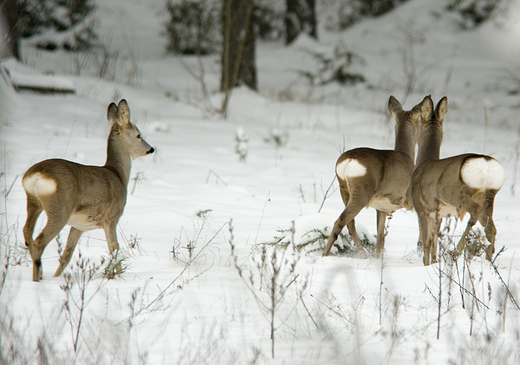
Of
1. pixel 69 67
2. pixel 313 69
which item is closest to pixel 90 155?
pixel 69 67

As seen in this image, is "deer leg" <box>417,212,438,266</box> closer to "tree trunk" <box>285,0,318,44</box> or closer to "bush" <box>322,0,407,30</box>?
"tree trunk" <box>285,0,318,44</box>

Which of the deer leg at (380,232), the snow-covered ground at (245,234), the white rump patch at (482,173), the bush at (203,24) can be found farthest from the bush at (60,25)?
the white rump patch at (482,173)

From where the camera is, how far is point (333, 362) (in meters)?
2.43

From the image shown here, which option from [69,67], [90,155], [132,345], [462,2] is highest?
[462,2]

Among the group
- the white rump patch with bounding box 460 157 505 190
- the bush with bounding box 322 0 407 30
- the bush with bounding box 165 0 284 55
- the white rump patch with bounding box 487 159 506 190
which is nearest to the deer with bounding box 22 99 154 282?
the white rump patch with bounding box 460 157 505 190

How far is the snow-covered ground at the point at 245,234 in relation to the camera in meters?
2.62

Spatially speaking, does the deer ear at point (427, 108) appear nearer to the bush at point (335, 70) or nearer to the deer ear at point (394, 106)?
the deer ear at point (394, 106)

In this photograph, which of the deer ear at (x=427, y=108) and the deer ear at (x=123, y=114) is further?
the deer ear at (x=427, y=108)

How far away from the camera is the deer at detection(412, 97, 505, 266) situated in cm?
416

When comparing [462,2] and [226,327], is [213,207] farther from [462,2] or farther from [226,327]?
[462,2]

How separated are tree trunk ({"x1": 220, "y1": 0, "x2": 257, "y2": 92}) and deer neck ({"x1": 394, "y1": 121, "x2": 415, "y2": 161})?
228 inches

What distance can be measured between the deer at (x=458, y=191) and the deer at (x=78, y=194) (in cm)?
230

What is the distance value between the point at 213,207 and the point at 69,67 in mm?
9092

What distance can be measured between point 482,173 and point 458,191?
24 cm
